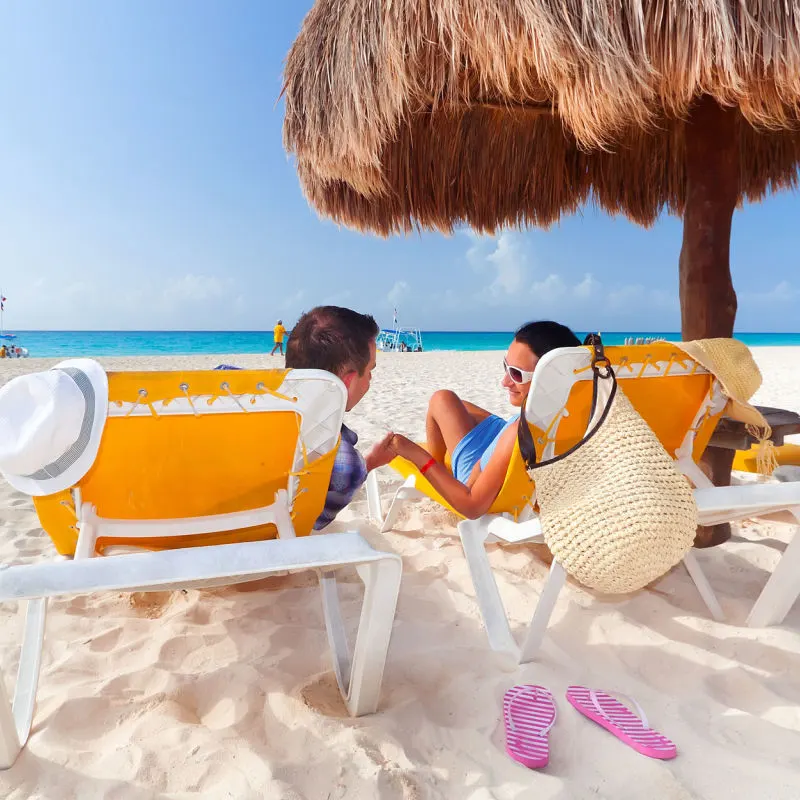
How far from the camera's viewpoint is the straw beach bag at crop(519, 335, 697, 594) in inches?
51.8

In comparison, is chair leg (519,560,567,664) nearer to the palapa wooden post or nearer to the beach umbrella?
the palapa wooden post

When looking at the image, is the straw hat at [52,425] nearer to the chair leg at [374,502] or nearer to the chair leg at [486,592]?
the chair leg at [486,592]

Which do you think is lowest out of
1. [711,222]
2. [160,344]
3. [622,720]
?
[160,344]

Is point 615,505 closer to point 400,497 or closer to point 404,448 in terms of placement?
point 404,448

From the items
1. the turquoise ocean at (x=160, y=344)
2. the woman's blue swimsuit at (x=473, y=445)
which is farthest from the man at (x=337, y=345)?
the turquoise ocean at (x=160, y=344)

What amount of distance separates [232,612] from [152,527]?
0.61 meters

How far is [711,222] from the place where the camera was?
7.79 ft

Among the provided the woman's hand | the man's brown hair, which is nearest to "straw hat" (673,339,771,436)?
the woman's hand

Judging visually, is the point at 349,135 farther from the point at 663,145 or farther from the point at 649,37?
the point at 663,145

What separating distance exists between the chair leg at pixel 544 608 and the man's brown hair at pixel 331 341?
835 mm

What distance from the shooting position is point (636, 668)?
1621mm

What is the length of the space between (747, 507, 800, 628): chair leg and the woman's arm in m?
0.87

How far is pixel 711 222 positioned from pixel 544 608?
182 cm

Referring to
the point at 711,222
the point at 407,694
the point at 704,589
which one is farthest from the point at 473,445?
the point at 711,222
